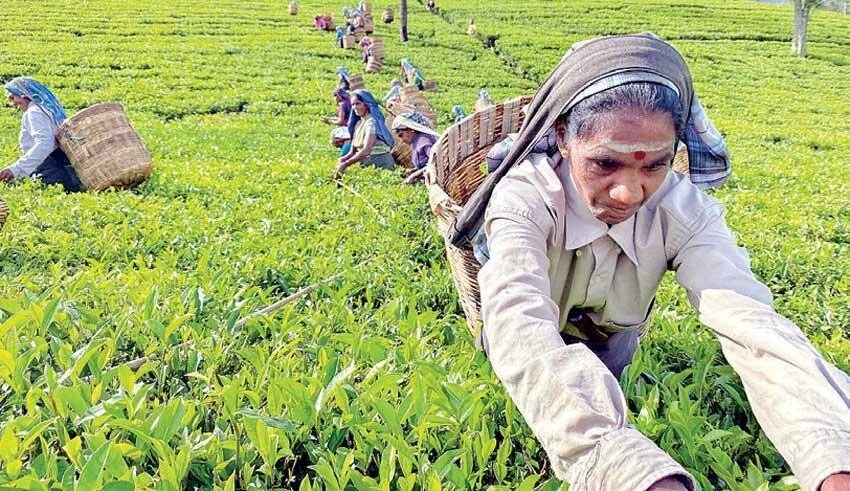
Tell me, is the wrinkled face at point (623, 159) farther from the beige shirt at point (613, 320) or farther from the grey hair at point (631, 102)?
the beige shirt at point (613, 320)

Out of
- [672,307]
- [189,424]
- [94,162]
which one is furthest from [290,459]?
[94,162]

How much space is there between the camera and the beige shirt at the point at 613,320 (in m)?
1.09

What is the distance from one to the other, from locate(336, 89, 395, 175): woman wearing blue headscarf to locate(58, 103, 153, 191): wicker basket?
2.11 metres

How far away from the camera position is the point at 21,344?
1643 mm

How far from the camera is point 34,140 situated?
5.60 m

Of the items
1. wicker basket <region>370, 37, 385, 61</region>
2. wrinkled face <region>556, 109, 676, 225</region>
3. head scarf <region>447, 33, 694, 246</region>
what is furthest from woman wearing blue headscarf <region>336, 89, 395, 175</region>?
wicker basket <region>370, 37, 385, 61</region>

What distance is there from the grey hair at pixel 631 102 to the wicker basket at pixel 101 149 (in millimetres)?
4977

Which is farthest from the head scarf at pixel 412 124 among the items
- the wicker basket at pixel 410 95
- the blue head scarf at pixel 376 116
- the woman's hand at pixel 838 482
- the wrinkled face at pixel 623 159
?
the woman's hand at pixel 838 482

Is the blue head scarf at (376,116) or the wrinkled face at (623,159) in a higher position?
the wrinkled face at (623,159)

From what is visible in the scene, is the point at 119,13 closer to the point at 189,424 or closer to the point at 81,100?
the point at 81,100

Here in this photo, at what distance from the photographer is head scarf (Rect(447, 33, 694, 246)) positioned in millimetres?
1492

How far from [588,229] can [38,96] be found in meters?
5.78

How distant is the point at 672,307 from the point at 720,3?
3769 cm

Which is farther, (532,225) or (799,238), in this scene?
(799,238)
